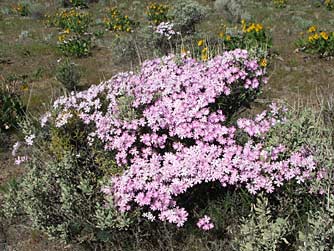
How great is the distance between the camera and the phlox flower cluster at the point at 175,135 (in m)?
3.72

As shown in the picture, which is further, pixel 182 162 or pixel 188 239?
pixel 188 239

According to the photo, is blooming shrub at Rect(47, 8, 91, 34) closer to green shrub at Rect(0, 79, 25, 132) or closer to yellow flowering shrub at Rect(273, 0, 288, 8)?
green shrub at Rect(0, 79, 25, 132)

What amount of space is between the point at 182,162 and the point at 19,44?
10388 millimetres

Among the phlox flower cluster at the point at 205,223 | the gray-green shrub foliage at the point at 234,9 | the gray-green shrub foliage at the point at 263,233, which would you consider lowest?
the gray-green shrub foliage at the point at 234,9

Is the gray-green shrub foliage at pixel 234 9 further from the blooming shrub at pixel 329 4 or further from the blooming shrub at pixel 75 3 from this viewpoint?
the blooming shrub at pixel 75 3

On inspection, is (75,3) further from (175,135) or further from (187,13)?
(175,135)

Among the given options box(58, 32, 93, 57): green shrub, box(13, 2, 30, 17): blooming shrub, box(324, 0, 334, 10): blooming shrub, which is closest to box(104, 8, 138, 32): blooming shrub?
box(58, 32, 93, 57): green shrub

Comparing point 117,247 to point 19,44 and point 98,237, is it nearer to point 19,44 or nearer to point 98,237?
point 98,237

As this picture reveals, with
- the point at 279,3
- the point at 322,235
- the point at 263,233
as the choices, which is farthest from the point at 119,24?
the point at 322,235

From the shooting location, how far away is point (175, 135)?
415cm

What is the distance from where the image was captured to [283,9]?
1633 cm

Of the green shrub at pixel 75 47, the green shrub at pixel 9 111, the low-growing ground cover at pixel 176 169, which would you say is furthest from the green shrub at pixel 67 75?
the low-growing ground cover at pixel 176 169

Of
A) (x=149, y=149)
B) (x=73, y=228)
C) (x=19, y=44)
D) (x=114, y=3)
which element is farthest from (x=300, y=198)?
(x=114, y=3)

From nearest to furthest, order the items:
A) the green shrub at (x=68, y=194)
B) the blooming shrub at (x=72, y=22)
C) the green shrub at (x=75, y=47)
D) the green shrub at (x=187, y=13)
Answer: the green shrub at (x=68, y=194), the green shrub at (x=75, y=47), the green shrub at (x=187, y=13), the blooming shrub at (x=72, y=22)
